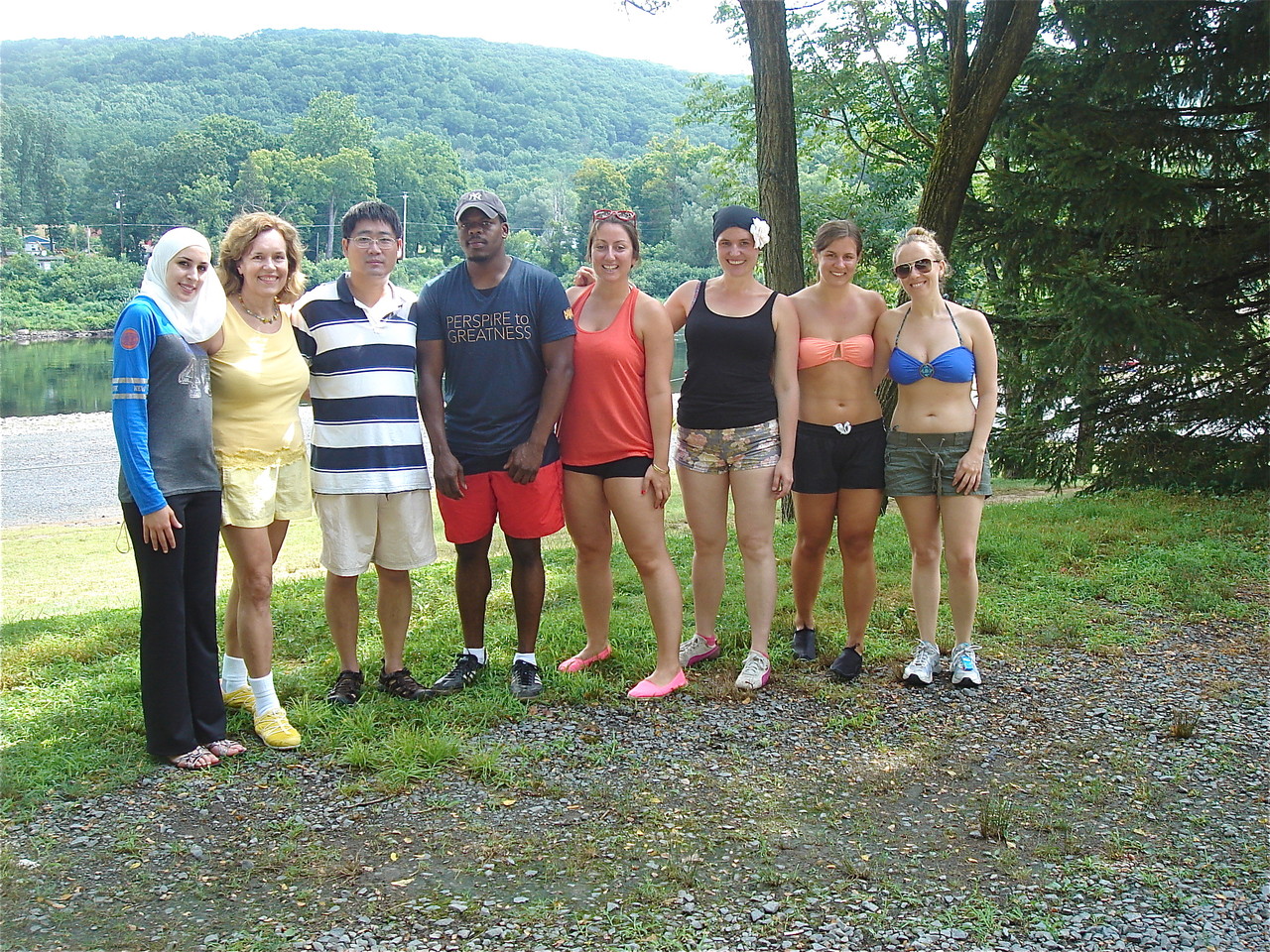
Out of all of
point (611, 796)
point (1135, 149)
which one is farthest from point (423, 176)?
point (611, 796)

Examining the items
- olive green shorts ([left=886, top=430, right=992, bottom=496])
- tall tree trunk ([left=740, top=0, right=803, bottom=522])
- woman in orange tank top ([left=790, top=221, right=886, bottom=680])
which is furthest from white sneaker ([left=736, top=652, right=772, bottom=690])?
tall tree trunk ([left=740, top=0, right=803, bottom=522])

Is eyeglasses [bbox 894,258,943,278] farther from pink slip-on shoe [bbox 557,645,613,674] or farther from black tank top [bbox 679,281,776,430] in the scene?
pink slip-on shoe [bbox 557,645,613,674]

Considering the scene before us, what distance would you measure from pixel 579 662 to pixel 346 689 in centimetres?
106

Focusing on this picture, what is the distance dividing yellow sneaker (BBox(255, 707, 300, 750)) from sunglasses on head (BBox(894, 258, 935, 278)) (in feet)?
10.2

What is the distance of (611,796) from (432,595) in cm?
321

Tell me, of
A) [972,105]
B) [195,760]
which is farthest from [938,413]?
[972,105]

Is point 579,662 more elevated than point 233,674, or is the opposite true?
point 233,674

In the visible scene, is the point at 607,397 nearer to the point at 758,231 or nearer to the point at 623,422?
the point at 623,422

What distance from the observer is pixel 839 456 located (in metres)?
4.62

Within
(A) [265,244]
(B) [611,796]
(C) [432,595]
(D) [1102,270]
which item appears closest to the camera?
(B) [611,796]

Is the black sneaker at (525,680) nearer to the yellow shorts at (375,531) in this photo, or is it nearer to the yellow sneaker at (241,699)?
the yellow shorts at (375,531)

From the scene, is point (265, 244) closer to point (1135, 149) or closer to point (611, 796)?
point (611, 796)

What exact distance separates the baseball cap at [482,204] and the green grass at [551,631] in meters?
2.02

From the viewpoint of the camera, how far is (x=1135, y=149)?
28.7 feet
